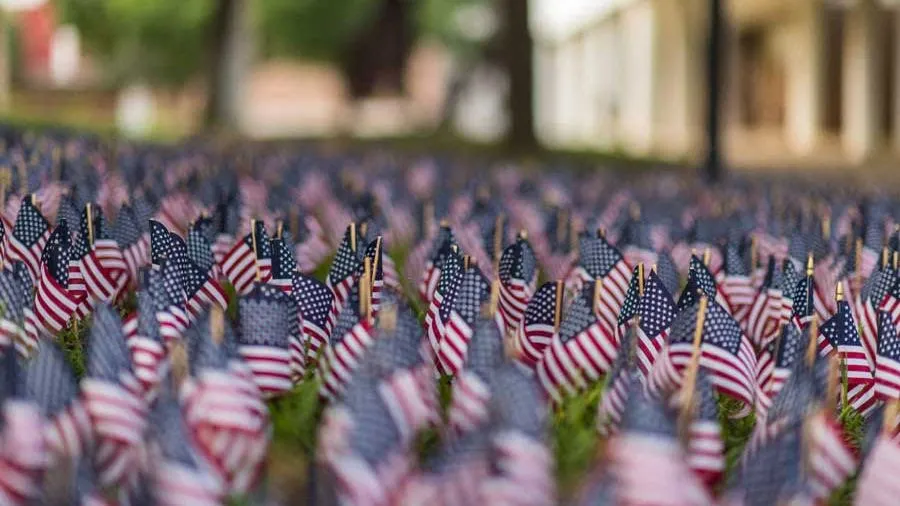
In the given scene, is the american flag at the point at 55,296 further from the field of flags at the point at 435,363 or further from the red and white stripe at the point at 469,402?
the red and white stripe at the point at 469,402

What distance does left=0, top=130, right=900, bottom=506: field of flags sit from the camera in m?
3.46

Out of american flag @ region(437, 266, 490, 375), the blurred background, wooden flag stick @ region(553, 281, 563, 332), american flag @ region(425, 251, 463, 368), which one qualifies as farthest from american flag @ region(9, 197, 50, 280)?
the blurred background

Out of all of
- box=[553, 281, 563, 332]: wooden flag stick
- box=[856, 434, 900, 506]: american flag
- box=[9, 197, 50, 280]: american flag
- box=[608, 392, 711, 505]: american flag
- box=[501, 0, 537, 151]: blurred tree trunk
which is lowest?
box=[856, 434, 900, 506]: american flag

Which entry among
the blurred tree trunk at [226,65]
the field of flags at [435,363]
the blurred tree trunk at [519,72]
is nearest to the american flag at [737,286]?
the field of flags at [435,363]

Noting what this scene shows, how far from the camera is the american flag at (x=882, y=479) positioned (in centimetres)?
364

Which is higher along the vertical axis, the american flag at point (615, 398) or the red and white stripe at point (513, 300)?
the red and white stripe at point (513, 300)

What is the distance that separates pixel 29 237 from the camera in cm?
618

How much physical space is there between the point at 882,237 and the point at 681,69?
29.9 meters

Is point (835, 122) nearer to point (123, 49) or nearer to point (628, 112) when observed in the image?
point (628, 112)

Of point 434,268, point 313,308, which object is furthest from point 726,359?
point 434,268

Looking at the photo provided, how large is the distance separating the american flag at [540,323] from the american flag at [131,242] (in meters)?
1.91

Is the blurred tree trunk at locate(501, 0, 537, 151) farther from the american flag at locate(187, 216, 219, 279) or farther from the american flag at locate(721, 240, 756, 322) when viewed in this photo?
the american flag at locate(187, 216, 219, 279)

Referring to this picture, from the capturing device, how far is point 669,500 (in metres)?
3.28

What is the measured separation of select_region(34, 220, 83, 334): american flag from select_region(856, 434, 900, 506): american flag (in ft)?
9.90
